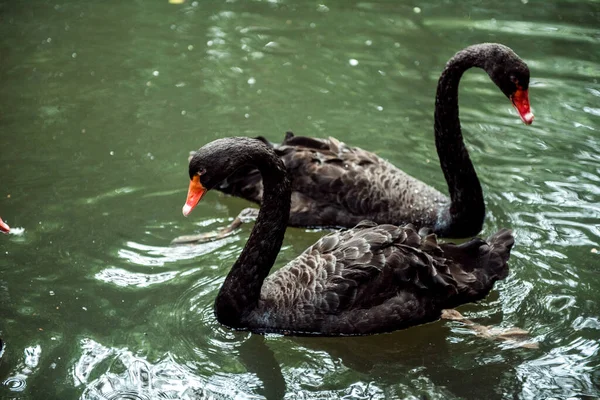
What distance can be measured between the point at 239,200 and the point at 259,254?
186 centimetres

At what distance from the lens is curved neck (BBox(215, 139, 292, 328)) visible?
483 centimetres

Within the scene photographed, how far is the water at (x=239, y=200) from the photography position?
463 centimetres

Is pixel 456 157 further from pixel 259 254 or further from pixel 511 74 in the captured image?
pixel 259 254

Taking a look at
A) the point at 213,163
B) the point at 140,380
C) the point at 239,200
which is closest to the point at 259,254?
the point at 213,163

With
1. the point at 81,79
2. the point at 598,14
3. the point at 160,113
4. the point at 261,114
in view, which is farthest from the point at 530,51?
the point at 81,79

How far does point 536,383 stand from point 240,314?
5.86ft

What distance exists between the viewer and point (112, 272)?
5562mm

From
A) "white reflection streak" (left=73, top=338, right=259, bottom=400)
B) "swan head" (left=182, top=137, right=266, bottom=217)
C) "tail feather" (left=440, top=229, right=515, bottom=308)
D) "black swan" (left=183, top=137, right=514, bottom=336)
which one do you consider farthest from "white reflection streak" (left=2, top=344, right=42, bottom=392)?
"tail feather" (left=440, top=229, right=515, bottom=308)

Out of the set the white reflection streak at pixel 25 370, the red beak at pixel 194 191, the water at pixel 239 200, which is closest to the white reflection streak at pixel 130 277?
the water at pixel 239 200

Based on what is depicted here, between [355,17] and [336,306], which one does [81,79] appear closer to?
[355,17]

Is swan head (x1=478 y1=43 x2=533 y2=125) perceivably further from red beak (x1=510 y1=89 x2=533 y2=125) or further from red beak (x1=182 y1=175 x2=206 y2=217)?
red beak (x1=182 y1=175 x2=206 y2=217)

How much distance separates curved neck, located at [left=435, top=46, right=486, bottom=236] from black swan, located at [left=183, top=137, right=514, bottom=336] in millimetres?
980

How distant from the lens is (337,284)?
480 centimetres

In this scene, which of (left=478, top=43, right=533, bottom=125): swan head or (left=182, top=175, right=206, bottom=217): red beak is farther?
(left=478, top=43, right=533, bottom=125): swan head
